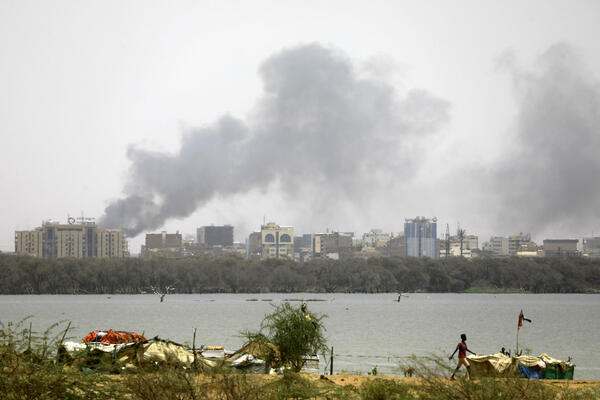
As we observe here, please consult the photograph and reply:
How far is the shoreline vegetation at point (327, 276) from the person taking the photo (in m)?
164

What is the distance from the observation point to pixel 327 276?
175m

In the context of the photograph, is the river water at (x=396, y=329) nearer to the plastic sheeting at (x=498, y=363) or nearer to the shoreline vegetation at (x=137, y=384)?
the plastic sheeting at (x=498, y=363)

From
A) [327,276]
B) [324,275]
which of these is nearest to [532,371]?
[324,275]

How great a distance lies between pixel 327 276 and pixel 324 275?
800mm

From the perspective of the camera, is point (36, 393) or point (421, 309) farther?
point (421, 309)

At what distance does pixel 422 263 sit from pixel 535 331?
9858 centimetres

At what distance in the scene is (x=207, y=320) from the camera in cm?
8925

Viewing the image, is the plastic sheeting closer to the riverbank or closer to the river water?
the riverbank

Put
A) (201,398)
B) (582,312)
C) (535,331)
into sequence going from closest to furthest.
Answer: (201,398) → (535,331) → (582,312)

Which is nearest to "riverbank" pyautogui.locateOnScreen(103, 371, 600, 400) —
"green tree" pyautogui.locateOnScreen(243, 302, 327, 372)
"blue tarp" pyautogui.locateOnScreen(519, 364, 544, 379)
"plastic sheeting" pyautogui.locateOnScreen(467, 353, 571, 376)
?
"plastic sheeting" pyautogui.locateOnScreen(467, 353, 571, 376)

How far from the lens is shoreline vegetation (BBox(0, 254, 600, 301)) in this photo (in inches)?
6447

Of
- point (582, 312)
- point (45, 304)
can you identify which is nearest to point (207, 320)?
point (45, 304)

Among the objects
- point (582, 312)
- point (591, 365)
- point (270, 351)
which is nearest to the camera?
point (270, 351)

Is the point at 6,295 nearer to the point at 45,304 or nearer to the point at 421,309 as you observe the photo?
the point at 45,304
